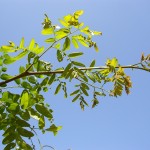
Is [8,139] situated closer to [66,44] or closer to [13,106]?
[13,106]

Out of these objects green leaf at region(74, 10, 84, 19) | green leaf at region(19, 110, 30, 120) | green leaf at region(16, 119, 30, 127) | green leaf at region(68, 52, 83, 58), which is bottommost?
green leaf at region(16, 119, 30, 127)

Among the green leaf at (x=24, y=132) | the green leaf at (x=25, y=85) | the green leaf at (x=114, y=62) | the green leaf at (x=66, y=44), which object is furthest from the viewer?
the green leaf at (x=25, y=85)

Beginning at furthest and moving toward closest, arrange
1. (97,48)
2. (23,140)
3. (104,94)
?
1. (104,94)
2. (97,48)
3. (23,140)

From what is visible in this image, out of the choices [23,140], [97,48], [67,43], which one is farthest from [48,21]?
[23,140]

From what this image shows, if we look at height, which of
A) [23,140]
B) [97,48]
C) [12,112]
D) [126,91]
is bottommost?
[23,140]

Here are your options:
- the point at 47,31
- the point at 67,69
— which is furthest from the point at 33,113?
the point at 47,31

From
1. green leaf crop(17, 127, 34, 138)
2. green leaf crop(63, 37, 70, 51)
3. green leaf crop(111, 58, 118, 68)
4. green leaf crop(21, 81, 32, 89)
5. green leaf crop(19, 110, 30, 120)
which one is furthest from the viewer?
green leaf crop(21, 81, 32, 89)

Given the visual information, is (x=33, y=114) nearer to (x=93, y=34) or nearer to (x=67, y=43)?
(x=67, y=43)

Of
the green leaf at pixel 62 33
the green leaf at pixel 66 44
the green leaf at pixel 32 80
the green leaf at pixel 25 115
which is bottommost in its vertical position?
the green leaf at pixel 25 115

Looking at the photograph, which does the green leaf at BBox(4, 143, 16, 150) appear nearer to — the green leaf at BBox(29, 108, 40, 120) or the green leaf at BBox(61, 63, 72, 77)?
the green leaf at BBox(29, 108, 40, 120)

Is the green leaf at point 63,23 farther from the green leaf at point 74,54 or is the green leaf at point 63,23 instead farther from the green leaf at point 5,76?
the green leaf at point 5,76

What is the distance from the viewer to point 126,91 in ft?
9.36

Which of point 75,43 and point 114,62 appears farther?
point 75,43

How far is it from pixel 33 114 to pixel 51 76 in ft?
1.48
